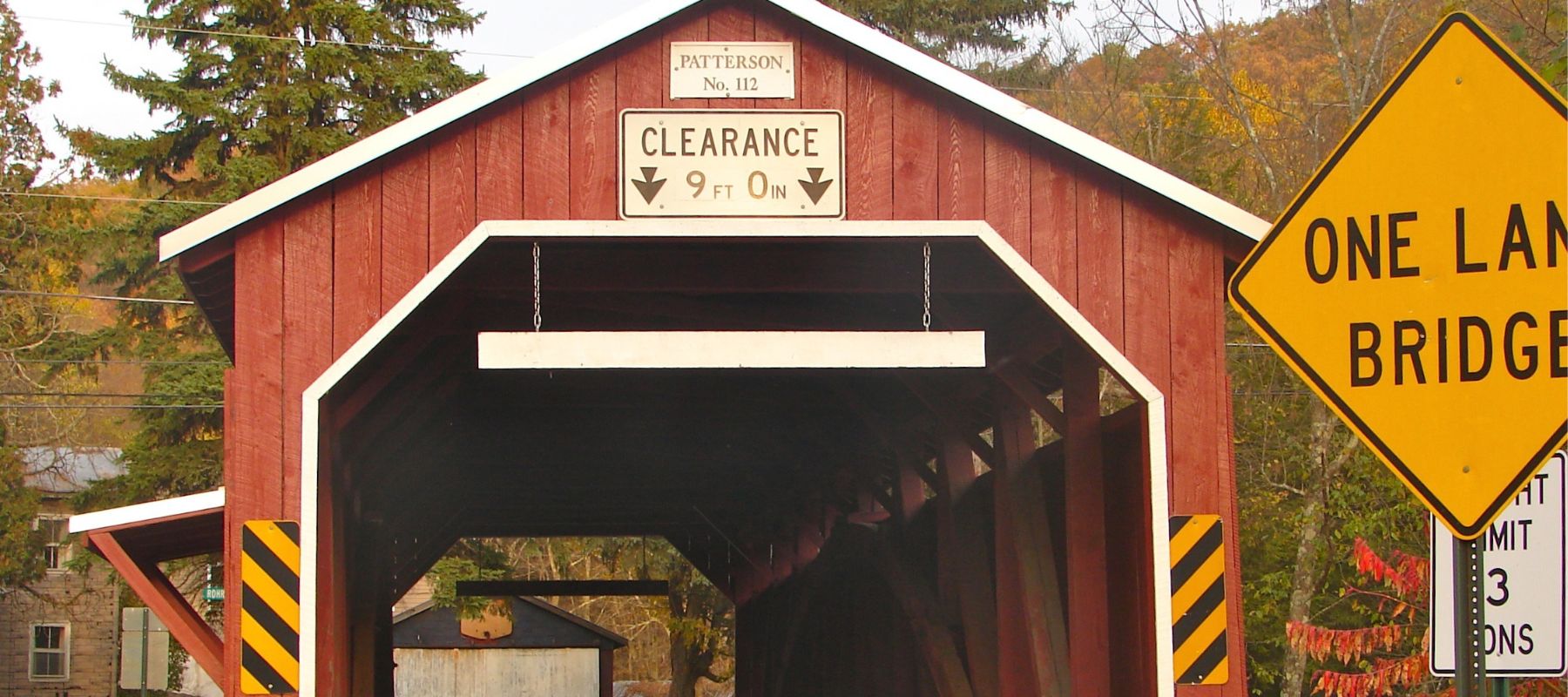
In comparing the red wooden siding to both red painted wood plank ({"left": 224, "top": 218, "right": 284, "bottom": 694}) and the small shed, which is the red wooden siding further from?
the small shed

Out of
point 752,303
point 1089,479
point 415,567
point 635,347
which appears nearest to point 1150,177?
point 1089,479

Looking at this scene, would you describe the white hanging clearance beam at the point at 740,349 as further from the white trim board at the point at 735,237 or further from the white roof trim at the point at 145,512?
the white roof trim at the point at 145,512

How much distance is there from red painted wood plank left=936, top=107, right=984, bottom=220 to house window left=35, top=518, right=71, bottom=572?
108ft

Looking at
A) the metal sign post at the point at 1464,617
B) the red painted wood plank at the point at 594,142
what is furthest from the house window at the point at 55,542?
the metal sign post at the point at 1464,617

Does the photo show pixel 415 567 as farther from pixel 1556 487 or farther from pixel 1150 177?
pixel 1556 487

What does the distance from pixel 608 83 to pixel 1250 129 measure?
1401 centimetres

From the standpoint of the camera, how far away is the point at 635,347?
23.2 feet

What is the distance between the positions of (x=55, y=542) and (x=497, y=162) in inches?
1415

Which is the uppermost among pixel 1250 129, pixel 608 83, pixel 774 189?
pixel 1250 129

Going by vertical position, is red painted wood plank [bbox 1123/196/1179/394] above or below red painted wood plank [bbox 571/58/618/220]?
below

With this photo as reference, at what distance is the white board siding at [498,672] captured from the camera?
3438 centimetres

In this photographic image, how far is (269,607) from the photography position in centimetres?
724

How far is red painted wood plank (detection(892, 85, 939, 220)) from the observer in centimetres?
746

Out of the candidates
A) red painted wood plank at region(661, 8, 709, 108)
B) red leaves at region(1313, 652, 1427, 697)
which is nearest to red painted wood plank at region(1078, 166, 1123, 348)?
red painted wood plank at region(661, 8, 709, 108)
